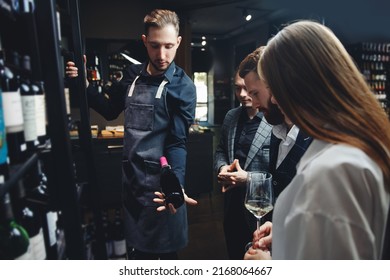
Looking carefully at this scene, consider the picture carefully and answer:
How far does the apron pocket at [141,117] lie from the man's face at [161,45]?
0.22 m

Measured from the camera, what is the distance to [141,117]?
156 cm

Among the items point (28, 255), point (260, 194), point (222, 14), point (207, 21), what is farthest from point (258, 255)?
point (207, 21)

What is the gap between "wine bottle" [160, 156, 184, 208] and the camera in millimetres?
1445

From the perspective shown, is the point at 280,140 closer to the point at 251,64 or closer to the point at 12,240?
the point at 251,64

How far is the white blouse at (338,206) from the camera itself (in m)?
0.62

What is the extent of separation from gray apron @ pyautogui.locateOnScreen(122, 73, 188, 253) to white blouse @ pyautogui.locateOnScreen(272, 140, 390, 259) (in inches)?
38.9

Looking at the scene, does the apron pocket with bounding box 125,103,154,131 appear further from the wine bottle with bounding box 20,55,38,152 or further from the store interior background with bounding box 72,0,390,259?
the store interior background with bounding box 72,0,390,259

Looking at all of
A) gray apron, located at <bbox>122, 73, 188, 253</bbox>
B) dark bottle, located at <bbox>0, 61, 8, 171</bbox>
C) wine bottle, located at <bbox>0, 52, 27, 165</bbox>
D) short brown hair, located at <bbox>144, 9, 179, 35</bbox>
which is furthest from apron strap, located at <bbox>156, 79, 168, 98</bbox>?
dark bottle, located at <bbox>0, 61, 8, 171</bbox>

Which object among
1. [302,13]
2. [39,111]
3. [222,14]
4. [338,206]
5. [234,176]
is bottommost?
[234,176]

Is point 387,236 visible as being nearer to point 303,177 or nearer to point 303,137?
point 303,177

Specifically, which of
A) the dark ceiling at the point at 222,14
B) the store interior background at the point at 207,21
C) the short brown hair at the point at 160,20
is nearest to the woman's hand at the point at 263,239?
the short brown hair at the point at 160,20

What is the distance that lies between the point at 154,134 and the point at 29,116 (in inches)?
32.4

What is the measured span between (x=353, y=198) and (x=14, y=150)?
2.56 ft

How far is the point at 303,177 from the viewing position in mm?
657
